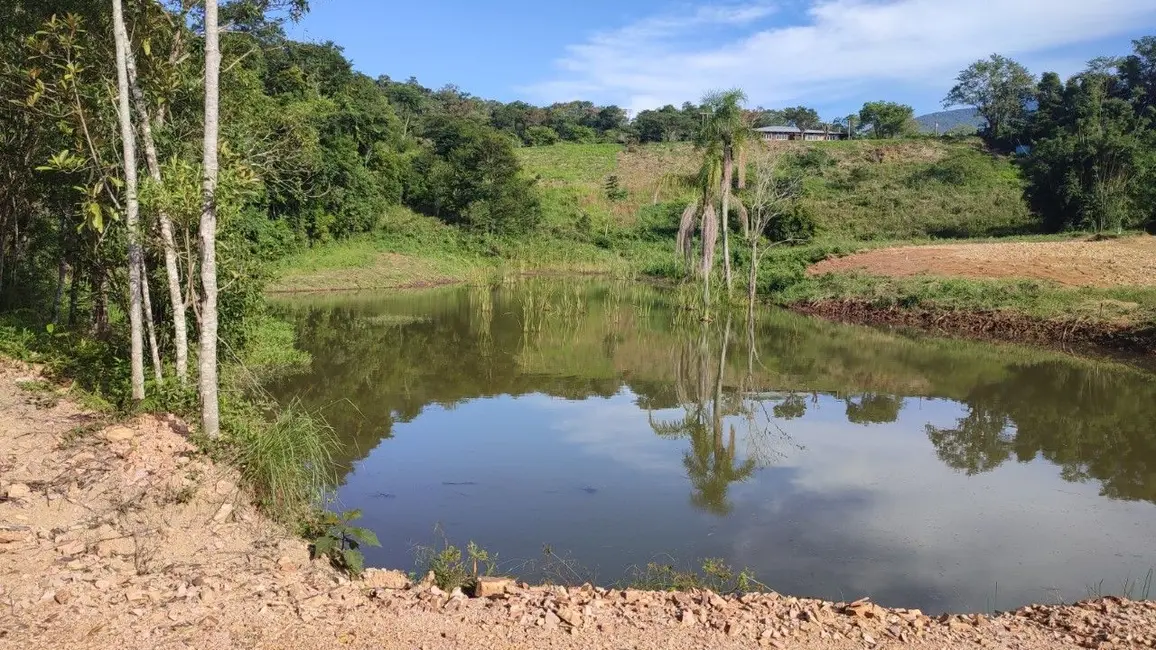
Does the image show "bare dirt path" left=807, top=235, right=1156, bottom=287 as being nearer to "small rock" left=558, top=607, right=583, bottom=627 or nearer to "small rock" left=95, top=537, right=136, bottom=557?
"small rock" left=558, top=607, right=583, bottom=627

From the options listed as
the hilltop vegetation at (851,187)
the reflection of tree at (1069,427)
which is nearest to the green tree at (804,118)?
the hilltop vegetation at (851,187)

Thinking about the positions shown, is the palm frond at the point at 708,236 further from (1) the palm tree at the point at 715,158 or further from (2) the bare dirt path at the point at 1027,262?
(2) the bare dirt path at the point at 1027,262

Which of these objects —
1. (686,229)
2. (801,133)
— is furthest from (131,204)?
(801,133)

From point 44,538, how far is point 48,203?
25.8ft

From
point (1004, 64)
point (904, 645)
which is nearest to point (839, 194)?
point (1004, 64)

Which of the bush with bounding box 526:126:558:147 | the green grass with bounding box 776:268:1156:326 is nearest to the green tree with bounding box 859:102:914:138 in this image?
the bush with bounding box 526:126:558:147

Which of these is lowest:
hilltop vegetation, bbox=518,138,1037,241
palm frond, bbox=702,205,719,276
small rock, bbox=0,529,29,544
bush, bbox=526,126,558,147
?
small rock, bbox=0,529,29,544

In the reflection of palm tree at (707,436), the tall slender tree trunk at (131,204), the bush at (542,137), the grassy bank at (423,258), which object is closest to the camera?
the tall slender tree trunk at (131,204)

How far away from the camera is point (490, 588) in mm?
4961

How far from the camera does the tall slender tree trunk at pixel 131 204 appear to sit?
6.50 m

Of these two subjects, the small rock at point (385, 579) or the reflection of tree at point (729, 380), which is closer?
the small rock at point (385, 579)

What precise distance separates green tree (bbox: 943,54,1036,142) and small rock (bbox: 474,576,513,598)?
6290 cm

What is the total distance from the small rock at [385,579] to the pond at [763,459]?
69cm

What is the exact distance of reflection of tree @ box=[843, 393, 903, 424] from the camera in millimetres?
11680
